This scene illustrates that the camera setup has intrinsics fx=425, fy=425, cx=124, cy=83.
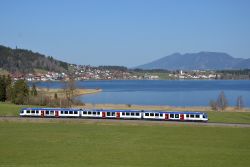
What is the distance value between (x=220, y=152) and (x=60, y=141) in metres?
16.2

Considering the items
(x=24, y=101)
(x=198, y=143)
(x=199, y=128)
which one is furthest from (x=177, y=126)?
(x=24, y=101)

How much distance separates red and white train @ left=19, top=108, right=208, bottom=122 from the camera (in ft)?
210

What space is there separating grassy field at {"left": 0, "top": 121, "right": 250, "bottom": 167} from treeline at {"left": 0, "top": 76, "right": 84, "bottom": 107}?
37.1 m

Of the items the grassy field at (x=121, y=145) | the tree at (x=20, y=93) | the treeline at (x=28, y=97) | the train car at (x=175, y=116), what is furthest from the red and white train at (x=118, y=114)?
the tree at (x=20, y=93)

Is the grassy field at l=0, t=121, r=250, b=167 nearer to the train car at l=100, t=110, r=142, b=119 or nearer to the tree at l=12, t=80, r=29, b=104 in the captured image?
the train car at l=100, t=110, r=142, b=119

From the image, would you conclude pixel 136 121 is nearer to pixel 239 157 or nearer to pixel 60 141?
pixel 60 141

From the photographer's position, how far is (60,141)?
1716 inches

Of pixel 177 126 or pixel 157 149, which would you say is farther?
pixel 177 126

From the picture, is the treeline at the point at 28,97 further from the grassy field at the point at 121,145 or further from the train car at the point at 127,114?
the grassy field at the point at 121,145

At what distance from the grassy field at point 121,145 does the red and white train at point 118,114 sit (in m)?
7.07

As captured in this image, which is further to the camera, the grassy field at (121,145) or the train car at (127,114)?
the train car at (127,114)

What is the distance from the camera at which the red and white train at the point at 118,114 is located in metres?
64.1

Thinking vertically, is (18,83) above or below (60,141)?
above

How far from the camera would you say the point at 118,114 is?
218 feet
